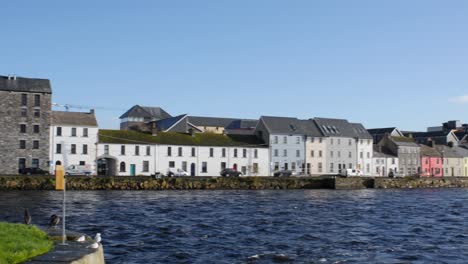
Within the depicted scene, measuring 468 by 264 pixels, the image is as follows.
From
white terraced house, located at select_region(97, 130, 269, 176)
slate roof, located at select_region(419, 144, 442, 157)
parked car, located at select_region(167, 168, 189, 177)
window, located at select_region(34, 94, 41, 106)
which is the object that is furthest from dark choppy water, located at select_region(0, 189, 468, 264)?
slate roof, located at select_region(419, 144, 442, 157)

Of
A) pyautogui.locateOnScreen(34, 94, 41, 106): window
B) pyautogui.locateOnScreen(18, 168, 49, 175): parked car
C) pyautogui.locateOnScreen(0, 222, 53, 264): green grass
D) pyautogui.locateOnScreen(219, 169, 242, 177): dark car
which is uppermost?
pyautogui.locateOnScreen(34, 94, 41, 106): window

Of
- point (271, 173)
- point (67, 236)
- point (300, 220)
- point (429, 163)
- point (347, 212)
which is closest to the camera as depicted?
point (67, 236)

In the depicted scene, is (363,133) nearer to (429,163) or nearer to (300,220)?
(429,163)

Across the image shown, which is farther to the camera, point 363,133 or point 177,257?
point 363,133

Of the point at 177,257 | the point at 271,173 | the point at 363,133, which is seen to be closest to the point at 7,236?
the point at 177,257

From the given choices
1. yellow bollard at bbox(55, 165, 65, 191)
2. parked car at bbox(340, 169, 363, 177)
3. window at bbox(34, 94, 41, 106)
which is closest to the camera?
yellow bollard at bbox(55, 165, 65, 191)

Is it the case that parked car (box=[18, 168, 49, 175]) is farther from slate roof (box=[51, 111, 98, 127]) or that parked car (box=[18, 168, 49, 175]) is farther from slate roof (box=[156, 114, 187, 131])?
slate roof (box=[156, 114, 187, 131])

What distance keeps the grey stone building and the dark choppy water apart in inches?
1251

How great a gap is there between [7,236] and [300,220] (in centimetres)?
2543

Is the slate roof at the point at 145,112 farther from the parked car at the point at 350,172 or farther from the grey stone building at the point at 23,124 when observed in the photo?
the parked car at the point at 350,172

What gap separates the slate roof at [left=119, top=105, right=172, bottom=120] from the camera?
13825 cm

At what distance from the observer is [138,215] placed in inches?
1667

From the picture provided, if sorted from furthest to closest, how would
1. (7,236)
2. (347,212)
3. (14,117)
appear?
(14,117) < (347,212) < (7,236)

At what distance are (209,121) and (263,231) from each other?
11752 cm
